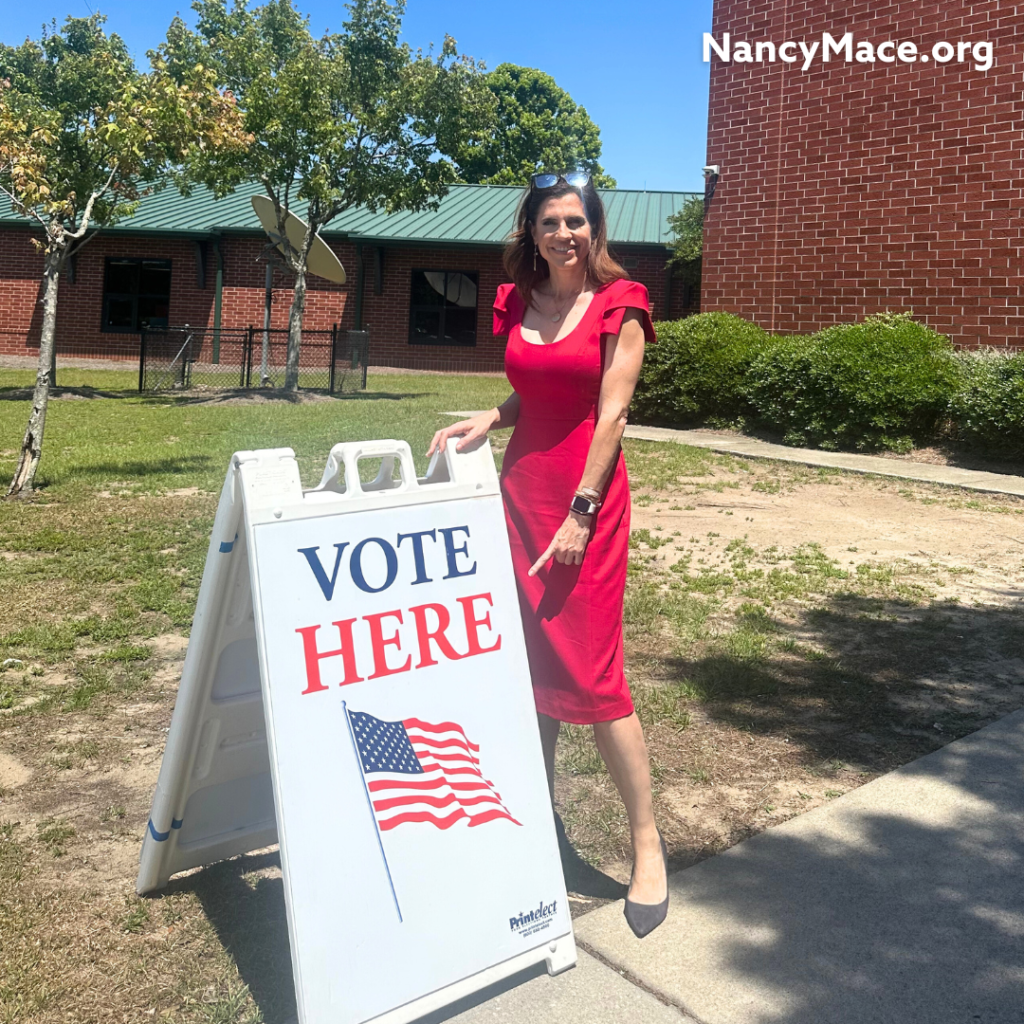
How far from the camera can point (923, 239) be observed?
41.3ft

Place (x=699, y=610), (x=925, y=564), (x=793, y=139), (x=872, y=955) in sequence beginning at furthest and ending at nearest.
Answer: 1. (x=793, y=139)
2. (x=925, y=564)
3. (x=699, y=610)
4. (x=872, y=955)

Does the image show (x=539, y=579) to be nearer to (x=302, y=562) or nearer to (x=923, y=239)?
(x=302, y=562)

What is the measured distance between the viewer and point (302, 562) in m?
2.23

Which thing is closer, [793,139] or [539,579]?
[539,579]

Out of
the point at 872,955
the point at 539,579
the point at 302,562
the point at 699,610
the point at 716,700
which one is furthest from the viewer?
the point at 699,610

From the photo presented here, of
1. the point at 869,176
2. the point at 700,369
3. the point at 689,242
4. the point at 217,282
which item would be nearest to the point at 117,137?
the point at 700,369

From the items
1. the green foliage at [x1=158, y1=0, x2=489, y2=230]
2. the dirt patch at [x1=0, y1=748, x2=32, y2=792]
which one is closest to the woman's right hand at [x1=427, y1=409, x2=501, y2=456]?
the dirt patch at [x1=0, y1=748, x2=32, y2=792]

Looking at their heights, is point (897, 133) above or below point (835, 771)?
above

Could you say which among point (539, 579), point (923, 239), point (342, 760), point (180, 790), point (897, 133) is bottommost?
point (180, 790)

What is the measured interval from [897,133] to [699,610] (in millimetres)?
9481

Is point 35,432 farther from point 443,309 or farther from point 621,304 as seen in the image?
point 443,309

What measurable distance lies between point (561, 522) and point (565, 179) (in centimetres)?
91

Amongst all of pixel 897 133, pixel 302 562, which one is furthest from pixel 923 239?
pixel 302 562

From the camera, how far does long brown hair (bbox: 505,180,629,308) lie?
Result: 2727 millimetres
